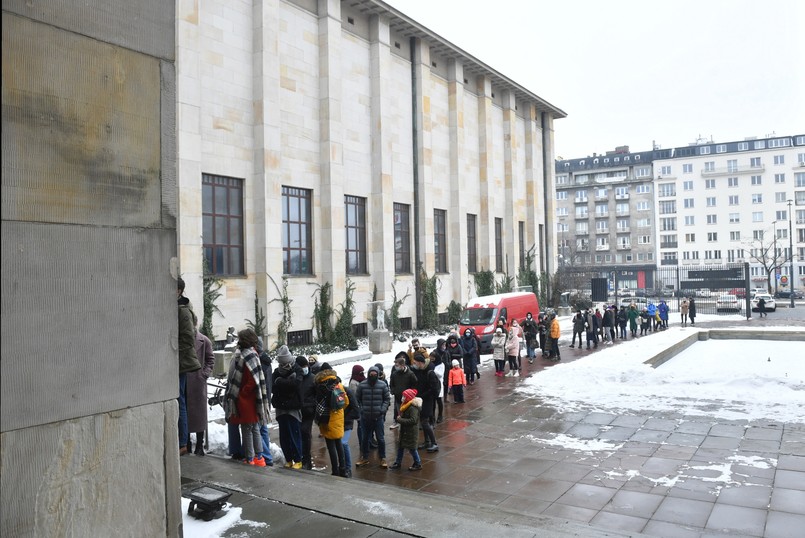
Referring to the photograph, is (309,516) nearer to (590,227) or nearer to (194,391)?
(194,391)

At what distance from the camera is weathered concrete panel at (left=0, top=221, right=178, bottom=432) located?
387cm

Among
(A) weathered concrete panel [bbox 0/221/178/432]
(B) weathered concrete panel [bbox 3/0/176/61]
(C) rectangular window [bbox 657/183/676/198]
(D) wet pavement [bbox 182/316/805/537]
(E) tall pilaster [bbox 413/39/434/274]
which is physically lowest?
(D) wet pavement [bbox 182/316/805/537]

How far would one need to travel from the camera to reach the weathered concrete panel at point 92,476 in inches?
150

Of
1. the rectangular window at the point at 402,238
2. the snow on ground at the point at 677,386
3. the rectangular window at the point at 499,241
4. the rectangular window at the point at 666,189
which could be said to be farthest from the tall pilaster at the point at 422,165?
the rectangular window at the point at 666,189

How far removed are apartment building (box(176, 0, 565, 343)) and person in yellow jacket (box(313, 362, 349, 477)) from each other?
11.7 meters

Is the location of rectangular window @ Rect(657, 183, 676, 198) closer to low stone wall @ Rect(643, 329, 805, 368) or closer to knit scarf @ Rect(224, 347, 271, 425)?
low stone wall @ Rect(643, 329, 805, 368)

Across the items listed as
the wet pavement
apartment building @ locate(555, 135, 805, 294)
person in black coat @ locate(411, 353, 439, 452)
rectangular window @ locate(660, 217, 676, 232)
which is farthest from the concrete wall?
rectangular window @ locate(660, 217, 676, 232)

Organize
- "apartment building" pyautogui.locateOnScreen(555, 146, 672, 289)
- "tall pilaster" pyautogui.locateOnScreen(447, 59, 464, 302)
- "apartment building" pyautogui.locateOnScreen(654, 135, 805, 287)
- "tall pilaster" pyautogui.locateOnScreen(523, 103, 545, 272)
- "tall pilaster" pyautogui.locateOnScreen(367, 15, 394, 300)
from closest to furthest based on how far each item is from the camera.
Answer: "tall pilaster" pyautogui.locateOnScreen(367, 15, 394, 300)
"tall pilaster" pyautogui.locateOnScreen(447, 59, 464, 302)
"tall pilaster" pyautogui.locateOnScreen(523, 103, 545, 272)
"apartment building" pyautogui.locateOnScreen(654, 135, 805, 287)
"apartment building" pyautogui.locateOnScreen(555, 146, 672, 289)

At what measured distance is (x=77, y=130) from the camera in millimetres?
4254

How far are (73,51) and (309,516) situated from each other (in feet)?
14.3

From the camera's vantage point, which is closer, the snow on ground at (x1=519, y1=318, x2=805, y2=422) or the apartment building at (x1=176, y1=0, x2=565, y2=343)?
the snow on ground at (x1=519, y1=318, x2=805, y2=422)

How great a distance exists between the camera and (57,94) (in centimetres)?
416

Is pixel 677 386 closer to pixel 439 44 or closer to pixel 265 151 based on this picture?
pixel 265 151

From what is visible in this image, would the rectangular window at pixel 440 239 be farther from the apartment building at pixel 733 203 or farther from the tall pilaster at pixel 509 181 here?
the apartment building at pixel 733 203
